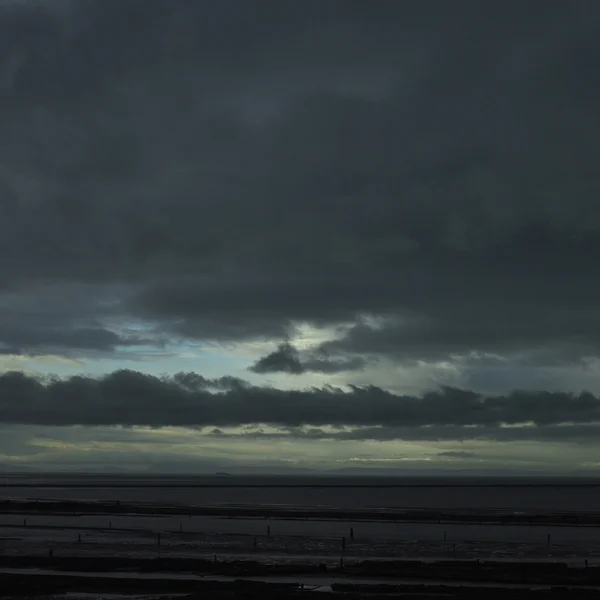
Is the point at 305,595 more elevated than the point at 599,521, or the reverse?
the point at 305,595

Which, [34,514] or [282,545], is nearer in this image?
[282,545]

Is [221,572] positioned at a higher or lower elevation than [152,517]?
higher

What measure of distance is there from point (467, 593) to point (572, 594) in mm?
6455

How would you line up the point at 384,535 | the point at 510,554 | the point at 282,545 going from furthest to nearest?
the point at 384,535, the point at 282,545, the point at 510,554

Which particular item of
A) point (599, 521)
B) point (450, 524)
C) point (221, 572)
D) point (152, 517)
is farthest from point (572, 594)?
point (152, 517)

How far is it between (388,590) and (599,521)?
86.3 metres

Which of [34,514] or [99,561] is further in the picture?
[34,514]

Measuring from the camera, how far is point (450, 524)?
368 ft

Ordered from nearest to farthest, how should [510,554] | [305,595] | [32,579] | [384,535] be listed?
1. [305,595]
2. [32,579]
3. [510,554]
4. [384,535]

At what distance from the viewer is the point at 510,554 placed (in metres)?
70.2

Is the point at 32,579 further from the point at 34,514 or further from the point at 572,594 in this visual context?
the point at 34,514

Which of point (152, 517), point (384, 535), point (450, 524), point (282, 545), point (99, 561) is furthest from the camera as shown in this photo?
point (152, 517)

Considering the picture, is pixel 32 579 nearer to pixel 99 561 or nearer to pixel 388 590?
pixel 99 561

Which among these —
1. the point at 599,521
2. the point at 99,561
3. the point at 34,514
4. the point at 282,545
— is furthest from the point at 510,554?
the point at 34,514
